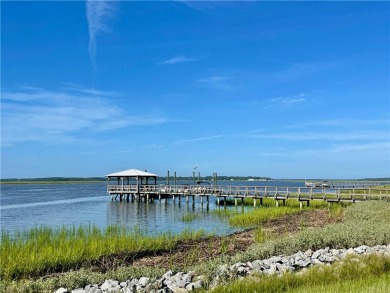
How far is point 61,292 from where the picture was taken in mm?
8789

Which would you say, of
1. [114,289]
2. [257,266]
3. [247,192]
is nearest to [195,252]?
[257,266]

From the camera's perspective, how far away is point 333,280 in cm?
840

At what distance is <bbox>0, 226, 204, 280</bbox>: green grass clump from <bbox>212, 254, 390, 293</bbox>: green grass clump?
24.2ft

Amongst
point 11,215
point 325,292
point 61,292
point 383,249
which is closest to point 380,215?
point 383,249

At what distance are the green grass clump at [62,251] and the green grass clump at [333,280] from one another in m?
7.39

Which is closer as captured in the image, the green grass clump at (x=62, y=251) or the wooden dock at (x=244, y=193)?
the green grass clump at (x=62, y=251)

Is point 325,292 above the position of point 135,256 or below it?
above

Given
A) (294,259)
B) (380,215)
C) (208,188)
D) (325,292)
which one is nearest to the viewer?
(325,292)

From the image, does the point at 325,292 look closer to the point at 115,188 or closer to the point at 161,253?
the point at 161,253

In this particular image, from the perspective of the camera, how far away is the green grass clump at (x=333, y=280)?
7602mm

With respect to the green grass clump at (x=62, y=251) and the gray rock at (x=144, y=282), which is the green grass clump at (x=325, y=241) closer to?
the gray rock at (x=144, y=282)

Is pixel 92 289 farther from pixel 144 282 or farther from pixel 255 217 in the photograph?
pixel 255 217

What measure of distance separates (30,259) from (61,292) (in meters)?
5.50

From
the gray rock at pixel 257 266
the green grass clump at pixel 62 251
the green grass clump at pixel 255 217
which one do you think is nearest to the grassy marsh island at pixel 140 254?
the green grass clump at pixel 62 251
